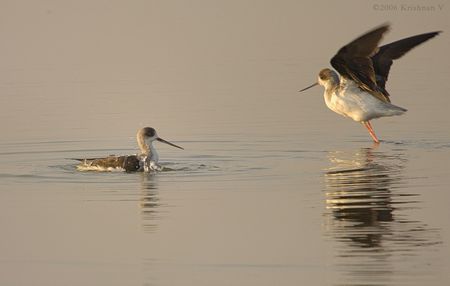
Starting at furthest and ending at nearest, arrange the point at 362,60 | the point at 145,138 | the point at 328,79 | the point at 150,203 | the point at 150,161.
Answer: the point at 328,79 → the point at 362,60 → the point at 145,138 → the point at 150,161 → the point at 150,203

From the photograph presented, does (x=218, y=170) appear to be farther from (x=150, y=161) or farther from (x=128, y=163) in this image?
(x=128, y=163)

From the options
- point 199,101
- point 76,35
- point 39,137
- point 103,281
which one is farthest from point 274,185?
point 76,35

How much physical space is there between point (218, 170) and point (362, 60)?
3.53 meters

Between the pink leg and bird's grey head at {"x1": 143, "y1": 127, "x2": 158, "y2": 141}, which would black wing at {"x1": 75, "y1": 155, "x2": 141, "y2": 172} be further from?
the pink leg

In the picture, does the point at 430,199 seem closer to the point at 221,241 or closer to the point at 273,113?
the point at 221,241

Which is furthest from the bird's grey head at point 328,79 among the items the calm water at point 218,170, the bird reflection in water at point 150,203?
the bird reflection in water at point 150,203

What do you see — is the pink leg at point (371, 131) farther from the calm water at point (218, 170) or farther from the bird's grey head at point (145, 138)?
the bird's grey head at point (145, 138)

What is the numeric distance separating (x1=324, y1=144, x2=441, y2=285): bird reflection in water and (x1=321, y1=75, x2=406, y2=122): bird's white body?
2.98m

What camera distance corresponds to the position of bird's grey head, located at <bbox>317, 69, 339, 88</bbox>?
20062 millimetres

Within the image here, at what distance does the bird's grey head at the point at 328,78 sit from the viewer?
2006cm

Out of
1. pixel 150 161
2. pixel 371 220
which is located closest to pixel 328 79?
pixel 150 161

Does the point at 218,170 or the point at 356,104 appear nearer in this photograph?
the point at 218,170

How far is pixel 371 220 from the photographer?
38.5 feet

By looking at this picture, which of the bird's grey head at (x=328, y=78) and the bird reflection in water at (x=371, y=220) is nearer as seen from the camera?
the bird reflection in water at (x=371, y=220)
